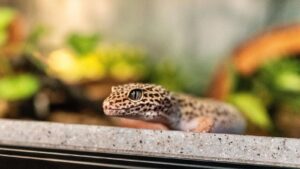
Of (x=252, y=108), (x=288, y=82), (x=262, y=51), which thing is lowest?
(x=252, y=108)

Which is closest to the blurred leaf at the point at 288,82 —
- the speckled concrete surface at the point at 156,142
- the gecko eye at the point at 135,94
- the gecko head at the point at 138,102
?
the gecko head at the point at 138,102

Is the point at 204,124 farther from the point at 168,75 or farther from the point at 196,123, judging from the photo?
the point at 168,75

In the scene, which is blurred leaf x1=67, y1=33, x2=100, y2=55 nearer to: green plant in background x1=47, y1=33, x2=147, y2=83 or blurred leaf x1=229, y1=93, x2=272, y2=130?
green plant in background x1=47, y1=33, x2=147, y2=83

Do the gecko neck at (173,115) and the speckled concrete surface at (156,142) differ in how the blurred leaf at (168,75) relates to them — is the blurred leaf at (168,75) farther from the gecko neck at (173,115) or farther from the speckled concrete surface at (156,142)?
the speckled concrete surface at (156,142)

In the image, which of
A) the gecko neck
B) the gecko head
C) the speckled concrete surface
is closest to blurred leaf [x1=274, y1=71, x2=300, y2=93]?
the gecko neck

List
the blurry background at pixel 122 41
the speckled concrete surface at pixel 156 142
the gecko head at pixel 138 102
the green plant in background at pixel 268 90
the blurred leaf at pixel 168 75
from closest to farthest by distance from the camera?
the speckled concrete surface at pixel 156 142, the gecko head at pixel 138 102, the green plant in background at pixel 268 90, the blurry background at pixel 122 41, the blurred leaf at pixel 168 75

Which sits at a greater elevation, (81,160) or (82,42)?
(82,42)

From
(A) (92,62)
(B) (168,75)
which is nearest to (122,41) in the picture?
(B) (168,75)
